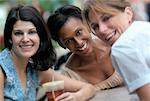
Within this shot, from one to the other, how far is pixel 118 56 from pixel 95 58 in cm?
130

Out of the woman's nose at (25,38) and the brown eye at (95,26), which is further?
the woman's nose at (25,38)

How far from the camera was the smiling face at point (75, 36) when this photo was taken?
9.01ft

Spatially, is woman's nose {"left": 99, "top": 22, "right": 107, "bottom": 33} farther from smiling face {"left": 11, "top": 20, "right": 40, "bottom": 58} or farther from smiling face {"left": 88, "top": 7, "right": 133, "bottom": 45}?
smiling face {"left": 11, "top": 20, "right": 40, "bottom": 58}

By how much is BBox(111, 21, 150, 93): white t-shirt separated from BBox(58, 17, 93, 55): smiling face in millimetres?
1100

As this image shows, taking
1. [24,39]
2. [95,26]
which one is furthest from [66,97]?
[95,26]

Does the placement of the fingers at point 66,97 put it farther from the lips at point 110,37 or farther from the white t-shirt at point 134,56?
the white t-shirt at point 134,56

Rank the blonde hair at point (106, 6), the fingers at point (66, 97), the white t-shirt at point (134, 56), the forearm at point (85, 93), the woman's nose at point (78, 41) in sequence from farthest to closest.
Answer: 1. the woman's nose at point (78, 41)
2. the forearm at point (85, 93)
3. the fingers at point (66, 97)
4. the blonde hair at point (106, 6)
5. the white t-shirt at point (134, 56)

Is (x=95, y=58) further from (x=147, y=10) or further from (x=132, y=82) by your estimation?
(x=147, y=10)

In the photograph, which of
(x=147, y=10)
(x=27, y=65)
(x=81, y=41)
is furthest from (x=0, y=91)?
(x=147, y=10)

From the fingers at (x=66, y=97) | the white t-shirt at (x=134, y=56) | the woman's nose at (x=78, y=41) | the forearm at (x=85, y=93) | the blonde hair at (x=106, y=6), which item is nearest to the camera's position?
the white t-shirt at (x=134, y=56)

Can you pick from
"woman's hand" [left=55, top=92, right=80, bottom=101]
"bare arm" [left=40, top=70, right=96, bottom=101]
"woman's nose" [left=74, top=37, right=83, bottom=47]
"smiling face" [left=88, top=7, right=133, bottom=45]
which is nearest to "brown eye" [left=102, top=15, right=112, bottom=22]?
"smiling face" [left=88, top=7, right=133, bottom=45]

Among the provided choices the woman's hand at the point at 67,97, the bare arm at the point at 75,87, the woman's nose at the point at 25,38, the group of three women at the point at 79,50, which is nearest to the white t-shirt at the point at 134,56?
the group of three women at the point at 79,50

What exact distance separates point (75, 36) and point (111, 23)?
0.93 m

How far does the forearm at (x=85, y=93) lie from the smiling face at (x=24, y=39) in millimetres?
412
